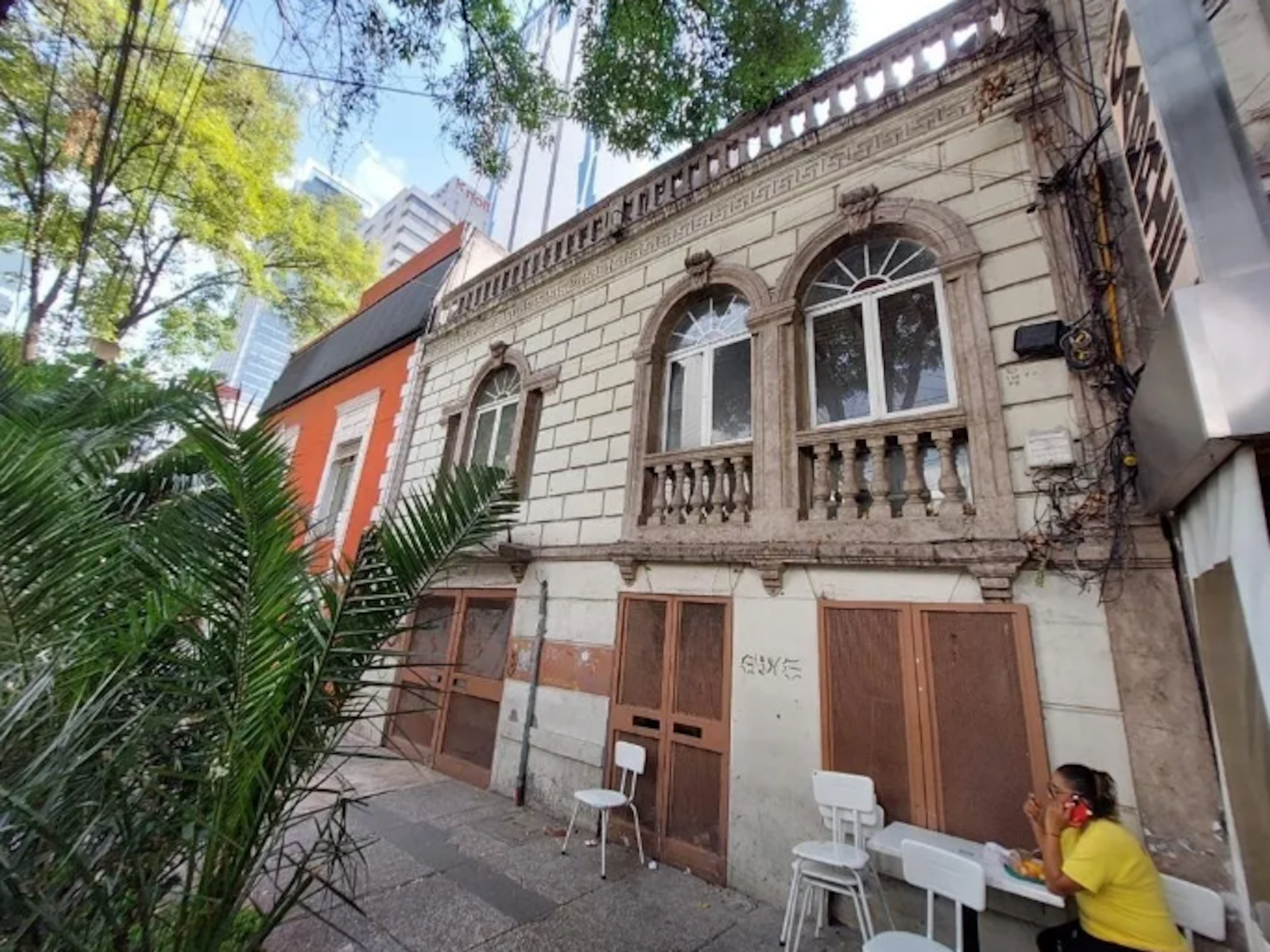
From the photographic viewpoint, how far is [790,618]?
4340 millimetres

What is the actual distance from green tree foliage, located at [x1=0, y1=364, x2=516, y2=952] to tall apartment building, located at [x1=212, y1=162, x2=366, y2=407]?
44.4 ft

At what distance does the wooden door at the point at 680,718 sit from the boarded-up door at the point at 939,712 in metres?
1.00

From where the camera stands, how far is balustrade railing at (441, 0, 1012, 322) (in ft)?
15.8

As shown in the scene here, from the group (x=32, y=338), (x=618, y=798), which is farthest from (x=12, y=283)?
(x=618, y=798)

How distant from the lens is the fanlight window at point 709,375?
554 cm

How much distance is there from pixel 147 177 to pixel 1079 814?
16.9 m

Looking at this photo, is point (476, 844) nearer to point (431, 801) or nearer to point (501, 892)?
point (501, 892)

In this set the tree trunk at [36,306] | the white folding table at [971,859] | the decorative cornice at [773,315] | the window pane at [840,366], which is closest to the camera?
the white folding table at [971,859]

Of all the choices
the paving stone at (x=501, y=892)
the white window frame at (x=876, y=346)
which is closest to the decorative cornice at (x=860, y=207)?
the white window frame at (x=876, y=346)

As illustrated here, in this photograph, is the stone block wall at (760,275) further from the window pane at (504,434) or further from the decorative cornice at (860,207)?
the window pane at (504,434)

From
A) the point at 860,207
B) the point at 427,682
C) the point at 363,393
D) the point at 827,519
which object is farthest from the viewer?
the point at 363,393

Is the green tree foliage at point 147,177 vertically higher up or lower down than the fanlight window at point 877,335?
higher up

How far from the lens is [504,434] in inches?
310

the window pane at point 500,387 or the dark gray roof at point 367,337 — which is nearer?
the window pane at point 500,387
